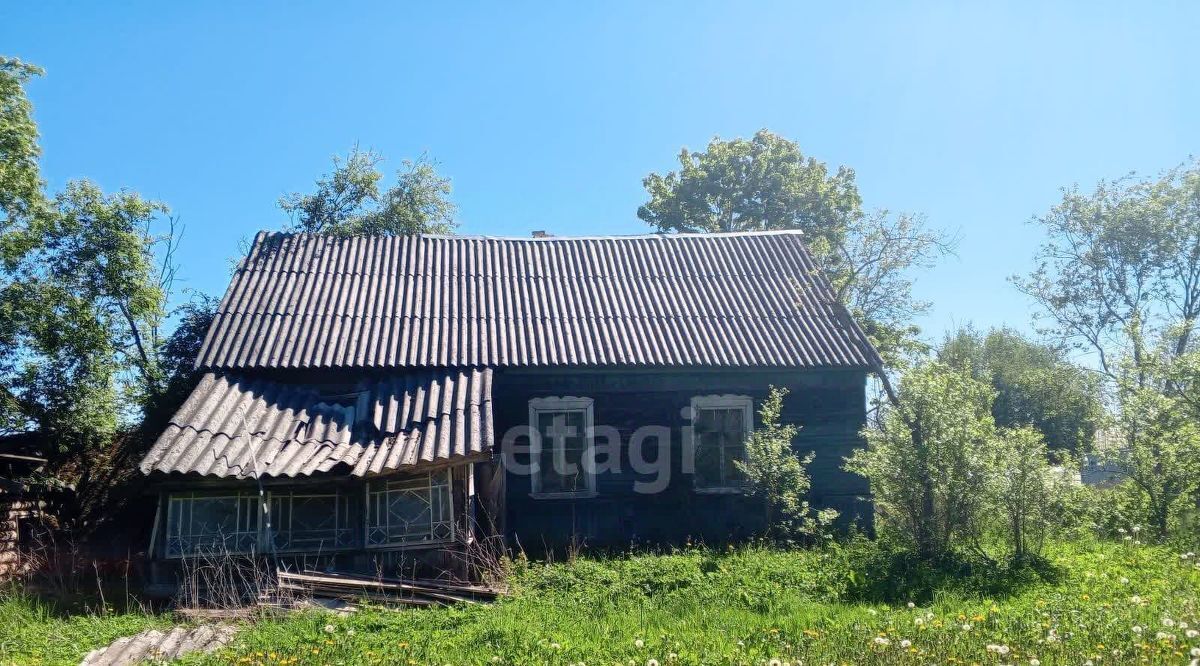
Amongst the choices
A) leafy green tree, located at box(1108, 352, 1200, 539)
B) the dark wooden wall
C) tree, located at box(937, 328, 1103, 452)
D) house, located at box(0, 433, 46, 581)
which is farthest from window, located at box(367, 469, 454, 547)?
tree, located at box(937, 328, 1103, 452)

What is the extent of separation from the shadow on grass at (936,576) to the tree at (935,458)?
386 mm

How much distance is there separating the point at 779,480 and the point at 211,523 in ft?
24.5

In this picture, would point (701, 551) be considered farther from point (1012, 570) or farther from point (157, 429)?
point (157, 429)

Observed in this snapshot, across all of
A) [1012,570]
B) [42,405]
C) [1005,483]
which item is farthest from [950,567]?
[42,405]

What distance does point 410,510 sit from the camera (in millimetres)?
9758

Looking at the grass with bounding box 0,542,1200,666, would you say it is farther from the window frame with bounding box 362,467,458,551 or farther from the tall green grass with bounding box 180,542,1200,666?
the window frame with bounding box 362,467,458,551

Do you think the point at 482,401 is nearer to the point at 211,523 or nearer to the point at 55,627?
the point at 211,523

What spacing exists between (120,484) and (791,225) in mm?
20008

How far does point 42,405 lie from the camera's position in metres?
12.9

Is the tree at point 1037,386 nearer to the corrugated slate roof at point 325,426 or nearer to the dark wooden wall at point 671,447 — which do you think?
the dark wooden wall at point 671,447

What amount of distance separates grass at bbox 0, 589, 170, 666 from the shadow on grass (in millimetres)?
7105

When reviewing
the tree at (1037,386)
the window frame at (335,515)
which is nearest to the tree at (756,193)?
the tree at (1037,386)

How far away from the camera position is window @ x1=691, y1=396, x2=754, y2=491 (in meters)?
12.4

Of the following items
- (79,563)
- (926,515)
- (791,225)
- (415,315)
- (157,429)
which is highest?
(791,225)
